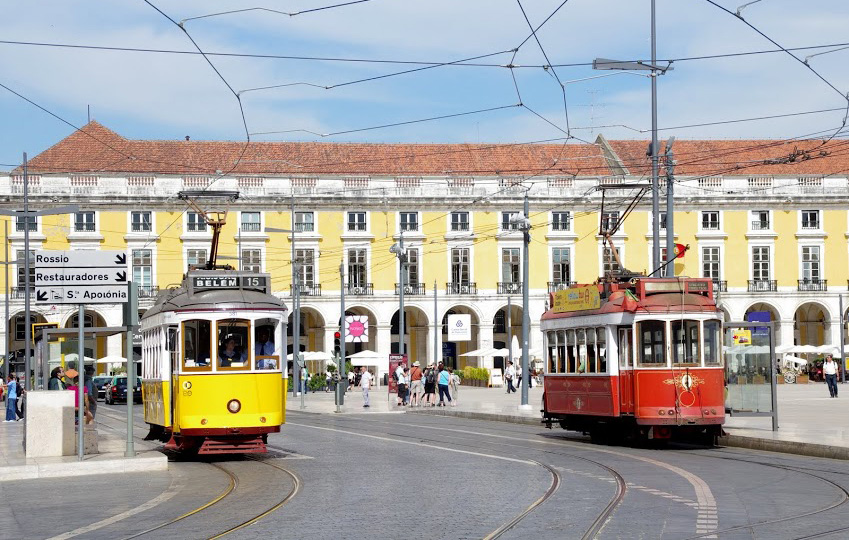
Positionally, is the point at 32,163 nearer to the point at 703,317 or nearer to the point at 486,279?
the point at 486,279

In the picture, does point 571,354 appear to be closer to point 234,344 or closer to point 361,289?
point 234,344

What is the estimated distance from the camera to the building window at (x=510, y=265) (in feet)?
263

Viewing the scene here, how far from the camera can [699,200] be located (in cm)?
7931

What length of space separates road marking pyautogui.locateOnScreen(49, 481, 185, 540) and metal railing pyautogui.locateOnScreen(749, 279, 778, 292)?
6694cm

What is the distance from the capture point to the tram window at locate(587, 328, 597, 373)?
2455 centimetres

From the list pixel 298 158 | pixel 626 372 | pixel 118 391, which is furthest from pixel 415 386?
pixel 298 158

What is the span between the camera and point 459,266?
7962cm

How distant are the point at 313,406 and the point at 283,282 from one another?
27707 mm

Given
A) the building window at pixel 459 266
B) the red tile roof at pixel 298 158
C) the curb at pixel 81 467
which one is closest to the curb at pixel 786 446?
the curb at pixel 81 467

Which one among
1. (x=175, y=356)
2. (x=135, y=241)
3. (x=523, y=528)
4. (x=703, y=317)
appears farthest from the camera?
(x=135, y=241)

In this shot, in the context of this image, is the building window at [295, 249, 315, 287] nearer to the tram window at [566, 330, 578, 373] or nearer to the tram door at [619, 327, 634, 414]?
the tram window at [566, 330, 578, 373]

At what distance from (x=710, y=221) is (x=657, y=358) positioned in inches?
2319

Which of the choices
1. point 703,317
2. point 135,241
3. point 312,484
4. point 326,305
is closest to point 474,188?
point 326,305

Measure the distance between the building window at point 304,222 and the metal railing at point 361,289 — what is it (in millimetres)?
4065
